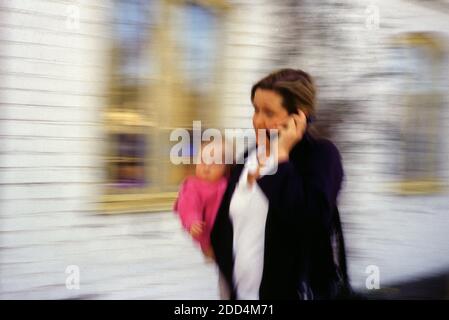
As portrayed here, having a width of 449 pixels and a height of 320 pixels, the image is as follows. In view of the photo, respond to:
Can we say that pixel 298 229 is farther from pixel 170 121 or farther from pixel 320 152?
pixel 170 121

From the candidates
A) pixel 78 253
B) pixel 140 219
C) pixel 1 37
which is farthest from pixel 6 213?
pixel 1 37

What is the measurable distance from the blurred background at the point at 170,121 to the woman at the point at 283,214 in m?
0.14

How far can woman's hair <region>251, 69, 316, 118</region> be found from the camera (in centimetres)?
308

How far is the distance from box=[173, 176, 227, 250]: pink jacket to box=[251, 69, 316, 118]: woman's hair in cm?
55

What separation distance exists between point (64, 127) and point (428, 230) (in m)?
2.35

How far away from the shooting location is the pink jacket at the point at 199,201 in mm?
3057

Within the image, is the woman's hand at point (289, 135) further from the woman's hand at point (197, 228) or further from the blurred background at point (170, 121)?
the woman's hand at point (197, 228)

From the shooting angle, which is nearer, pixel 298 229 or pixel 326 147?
pixel 298 229

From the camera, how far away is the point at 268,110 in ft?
10.1

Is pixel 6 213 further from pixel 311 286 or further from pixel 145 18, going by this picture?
pixel 311 286

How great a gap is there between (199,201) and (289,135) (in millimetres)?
618

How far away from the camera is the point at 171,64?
10.1ft

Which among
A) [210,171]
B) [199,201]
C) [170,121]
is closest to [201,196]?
[199,201]

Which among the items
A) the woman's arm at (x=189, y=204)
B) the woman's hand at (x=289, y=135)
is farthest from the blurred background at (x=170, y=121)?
the woman's hand at (x=289, y=135)
